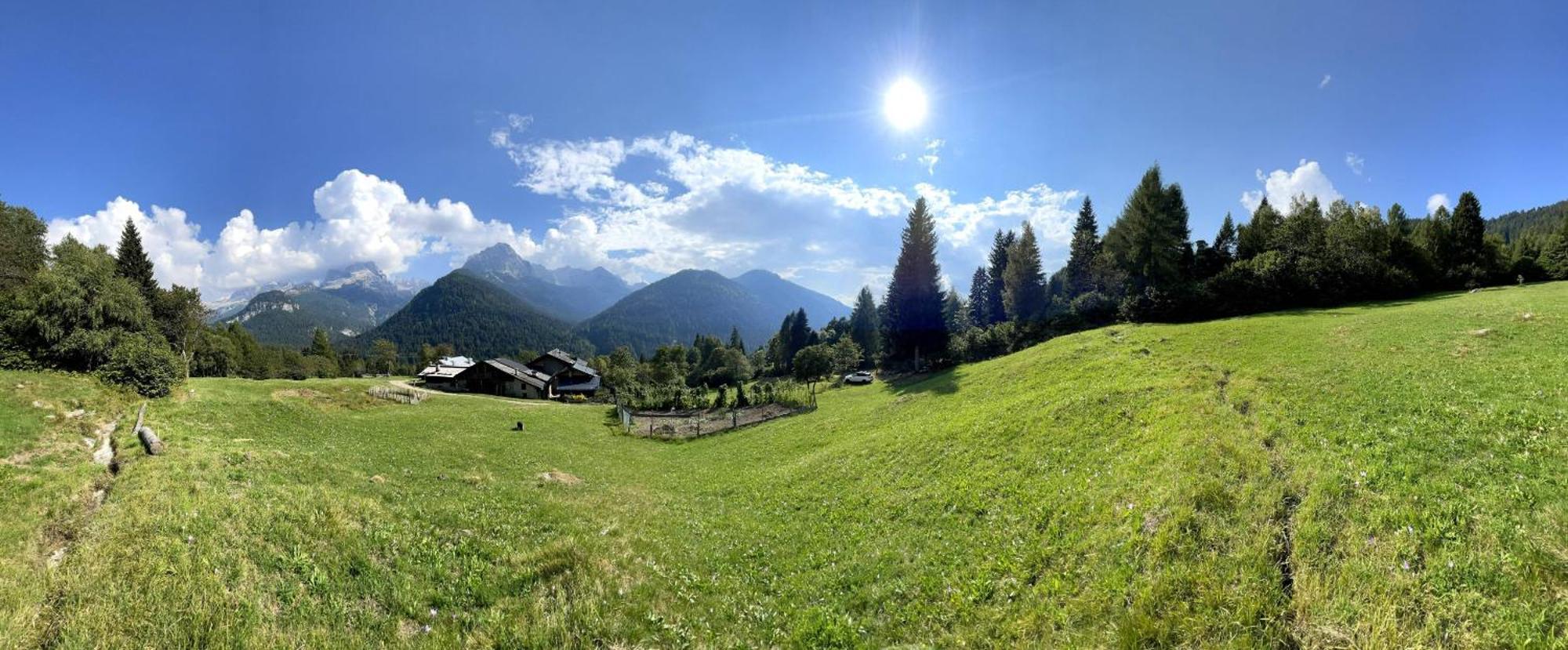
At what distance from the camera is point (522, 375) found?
78438 mm

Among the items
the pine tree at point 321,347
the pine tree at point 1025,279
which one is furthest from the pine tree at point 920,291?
the pine tree at point 321,347

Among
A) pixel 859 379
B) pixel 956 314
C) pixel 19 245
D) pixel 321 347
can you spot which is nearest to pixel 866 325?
pixel 956 314

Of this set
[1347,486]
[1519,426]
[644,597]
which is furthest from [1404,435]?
[644,597]

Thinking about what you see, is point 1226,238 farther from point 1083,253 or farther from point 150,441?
point 150,441

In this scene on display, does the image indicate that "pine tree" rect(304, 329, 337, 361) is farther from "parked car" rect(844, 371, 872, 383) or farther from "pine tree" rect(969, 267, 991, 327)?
"pine tree" rect(969, 267, 991, 327)

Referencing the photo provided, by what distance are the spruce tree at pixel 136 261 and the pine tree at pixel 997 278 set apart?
133281 mm

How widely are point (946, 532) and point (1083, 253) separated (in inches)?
3392

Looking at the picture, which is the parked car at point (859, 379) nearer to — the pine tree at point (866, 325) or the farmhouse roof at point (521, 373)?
the pine tree at point (866, 325)

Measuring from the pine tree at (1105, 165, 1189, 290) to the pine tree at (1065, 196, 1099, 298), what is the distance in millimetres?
18646

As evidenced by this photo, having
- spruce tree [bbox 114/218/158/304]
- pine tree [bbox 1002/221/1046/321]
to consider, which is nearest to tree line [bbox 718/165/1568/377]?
pine tree [bbox 1002/221/1046/321]

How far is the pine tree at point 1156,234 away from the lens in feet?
177

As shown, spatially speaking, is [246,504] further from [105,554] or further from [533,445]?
[533,445]

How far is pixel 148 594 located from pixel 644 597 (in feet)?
22.2

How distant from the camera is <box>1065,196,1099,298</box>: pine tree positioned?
8012cm
